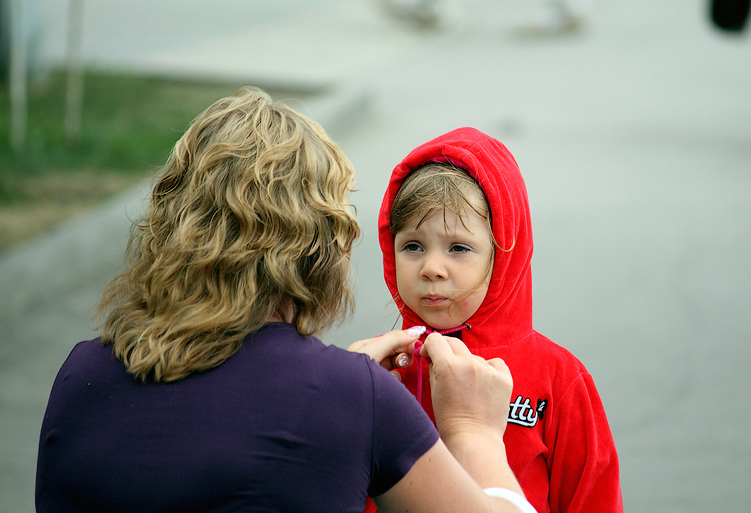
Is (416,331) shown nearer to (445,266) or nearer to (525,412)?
(445,266)

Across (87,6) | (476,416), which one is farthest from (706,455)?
(87,6)

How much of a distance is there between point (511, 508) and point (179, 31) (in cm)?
1558

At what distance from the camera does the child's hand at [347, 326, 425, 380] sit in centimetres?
176

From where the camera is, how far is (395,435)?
1.41m

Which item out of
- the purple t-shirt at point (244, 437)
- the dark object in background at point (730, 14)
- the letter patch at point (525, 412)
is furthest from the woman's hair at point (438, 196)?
the dark object in background at point (730, 14)

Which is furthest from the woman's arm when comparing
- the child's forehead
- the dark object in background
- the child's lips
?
the dark object in background

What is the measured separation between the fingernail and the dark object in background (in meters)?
7.88

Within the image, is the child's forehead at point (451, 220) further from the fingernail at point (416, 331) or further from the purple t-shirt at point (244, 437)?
the purple t-shirt at point (244, 437)

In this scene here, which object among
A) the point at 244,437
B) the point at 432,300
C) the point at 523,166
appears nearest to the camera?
the point at 244,437

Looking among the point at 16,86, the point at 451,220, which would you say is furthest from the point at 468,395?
the point at 16,86

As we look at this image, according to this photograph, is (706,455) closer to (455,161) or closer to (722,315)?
(722,315)

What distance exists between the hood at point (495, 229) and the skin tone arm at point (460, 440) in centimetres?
23

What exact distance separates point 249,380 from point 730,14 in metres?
8.47

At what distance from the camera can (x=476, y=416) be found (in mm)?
1640
